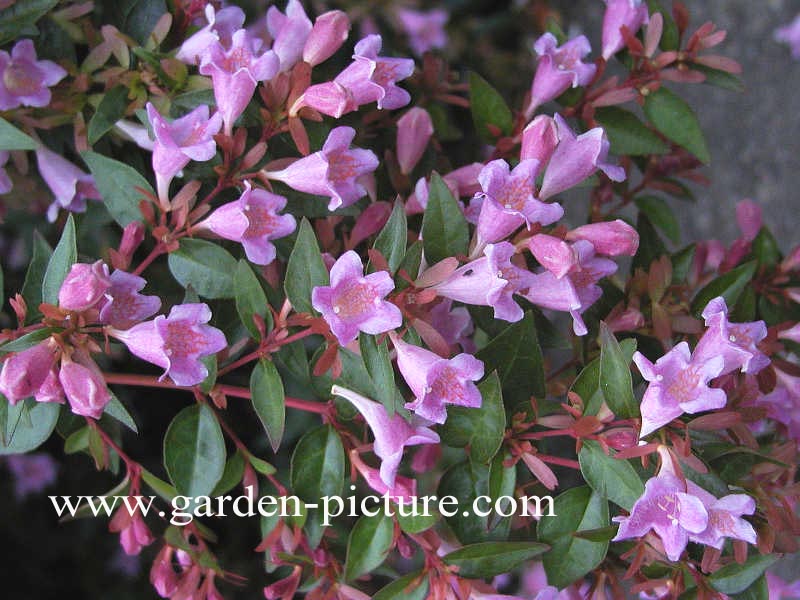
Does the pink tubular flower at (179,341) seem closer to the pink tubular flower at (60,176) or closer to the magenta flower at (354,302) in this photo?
the magenta flower at (354,302)

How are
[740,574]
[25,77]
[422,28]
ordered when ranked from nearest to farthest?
1. [740,574]
2. [25,77]
3. [422,28]

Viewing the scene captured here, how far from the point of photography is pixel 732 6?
7.36 ft

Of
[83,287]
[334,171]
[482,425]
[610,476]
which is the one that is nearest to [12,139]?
[83,287]

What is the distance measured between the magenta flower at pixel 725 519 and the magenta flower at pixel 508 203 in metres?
0.28

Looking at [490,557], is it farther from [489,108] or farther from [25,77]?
[25,77]

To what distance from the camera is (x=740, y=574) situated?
79 cm

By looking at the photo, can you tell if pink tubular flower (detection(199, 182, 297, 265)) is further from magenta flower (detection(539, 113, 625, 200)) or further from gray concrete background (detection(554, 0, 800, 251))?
gray concrete background (detection(554, 0, 800, 251))

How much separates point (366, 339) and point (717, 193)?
1.77m

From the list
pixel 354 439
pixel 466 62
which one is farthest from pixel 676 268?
pixel 466 62

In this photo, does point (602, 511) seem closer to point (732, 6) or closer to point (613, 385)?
point (613, 385)

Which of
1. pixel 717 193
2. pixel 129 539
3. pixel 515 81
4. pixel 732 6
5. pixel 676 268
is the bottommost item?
pixel 717 193

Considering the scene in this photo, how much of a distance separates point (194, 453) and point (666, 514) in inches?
18.0

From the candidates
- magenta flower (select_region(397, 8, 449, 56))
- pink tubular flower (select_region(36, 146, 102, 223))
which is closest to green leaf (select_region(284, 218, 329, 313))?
pink tubular flower (select_region(36, 146, 102, 223))

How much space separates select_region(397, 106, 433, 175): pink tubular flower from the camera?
966 millimetres
